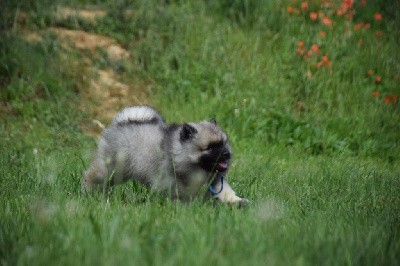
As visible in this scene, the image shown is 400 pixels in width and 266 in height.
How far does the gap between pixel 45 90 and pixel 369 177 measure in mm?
5698

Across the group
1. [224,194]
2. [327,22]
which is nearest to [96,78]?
[327,22]

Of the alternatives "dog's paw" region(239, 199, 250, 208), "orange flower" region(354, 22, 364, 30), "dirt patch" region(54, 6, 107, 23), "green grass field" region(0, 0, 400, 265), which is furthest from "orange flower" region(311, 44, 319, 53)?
"dog's paw" region(239, 199, 250, 208)

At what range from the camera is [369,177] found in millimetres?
6949

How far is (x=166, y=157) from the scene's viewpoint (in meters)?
5.60

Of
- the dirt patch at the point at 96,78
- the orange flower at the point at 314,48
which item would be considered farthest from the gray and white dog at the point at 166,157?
the orange flower at the point at 314,48

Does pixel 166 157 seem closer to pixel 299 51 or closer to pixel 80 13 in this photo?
pixel 299 51

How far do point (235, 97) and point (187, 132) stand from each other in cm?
476

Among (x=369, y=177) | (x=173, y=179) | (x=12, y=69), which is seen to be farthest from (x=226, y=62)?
(x=173, y=179)

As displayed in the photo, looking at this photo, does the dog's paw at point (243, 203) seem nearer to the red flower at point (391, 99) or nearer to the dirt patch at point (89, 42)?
the red flower at point (391, 99)

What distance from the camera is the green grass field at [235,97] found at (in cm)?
514

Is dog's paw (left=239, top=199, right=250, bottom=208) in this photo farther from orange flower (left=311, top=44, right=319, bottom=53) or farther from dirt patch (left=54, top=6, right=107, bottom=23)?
dirt patch (left=54, top=6, right=107, bottom=23)

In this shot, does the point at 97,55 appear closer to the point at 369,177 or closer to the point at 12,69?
the point at 12,69

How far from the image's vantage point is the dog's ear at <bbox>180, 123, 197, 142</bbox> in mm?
5539

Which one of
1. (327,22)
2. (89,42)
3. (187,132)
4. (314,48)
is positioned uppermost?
(187,132)
